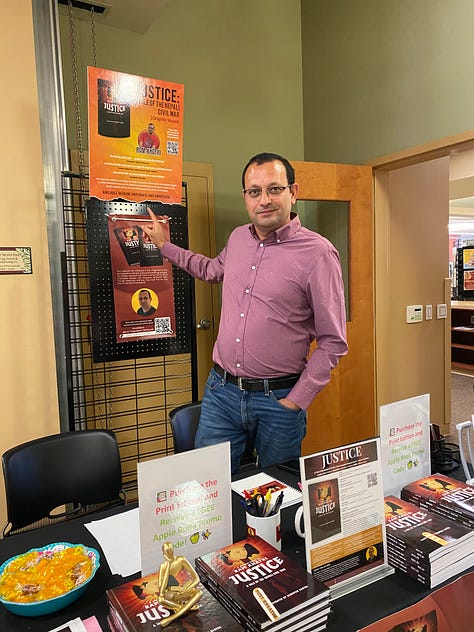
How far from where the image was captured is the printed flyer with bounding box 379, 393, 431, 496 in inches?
44.8

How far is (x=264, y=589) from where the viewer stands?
2.65ft

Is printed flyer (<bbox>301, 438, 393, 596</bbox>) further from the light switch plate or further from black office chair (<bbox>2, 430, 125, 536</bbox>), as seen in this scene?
the light switch plate

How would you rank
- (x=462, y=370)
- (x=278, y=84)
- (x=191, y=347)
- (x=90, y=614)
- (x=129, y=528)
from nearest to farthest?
1. (x=90, y=614)
2. (x=129, y=528)
3. (x=191, y=347)
4. (x=278, y=84)
5. (x=462, y=370)

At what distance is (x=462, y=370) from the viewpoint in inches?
268

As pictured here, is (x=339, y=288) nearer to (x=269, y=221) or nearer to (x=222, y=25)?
(x=269, y=221)

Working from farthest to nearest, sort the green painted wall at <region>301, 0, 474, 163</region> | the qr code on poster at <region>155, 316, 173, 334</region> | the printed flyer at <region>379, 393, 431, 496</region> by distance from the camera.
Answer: the green painted wall at <region>301, 0, 474, 163</region> → the qr code on poster at <region>155, 316, 173, 334</region> → the printed flyer at <region>379, 393, 431, 496</region>

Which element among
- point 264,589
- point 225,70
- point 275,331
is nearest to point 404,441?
point 264,589

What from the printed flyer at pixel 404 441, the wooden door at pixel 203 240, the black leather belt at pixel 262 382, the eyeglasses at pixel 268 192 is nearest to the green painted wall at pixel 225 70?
the wooden door at pixel 203 240

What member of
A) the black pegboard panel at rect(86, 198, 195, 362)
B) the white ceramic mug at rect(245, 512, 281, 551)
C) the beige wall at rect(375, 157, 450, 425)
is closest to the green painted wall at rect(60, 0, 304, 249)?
the beige wall at rect(375, 157, 450, 425)

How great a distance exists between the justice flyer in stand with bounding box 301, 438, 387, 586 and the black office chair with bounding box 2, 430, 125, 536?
1040 millimetres

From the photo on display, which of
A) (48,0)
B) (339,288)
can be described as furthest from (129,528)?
(48,0)

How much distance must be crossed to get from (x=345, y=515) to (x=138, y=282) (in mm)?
1556

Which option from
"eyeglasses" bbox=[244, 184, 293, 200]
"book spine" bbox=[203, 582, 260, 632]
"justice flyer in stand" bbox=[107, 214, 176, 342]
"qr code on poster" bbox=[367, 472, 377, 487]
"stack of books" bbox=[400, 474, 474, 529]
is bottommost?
"book spine" bbox=[203, 582, 260, 632]

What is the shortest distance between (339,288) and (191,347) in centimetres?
92
